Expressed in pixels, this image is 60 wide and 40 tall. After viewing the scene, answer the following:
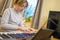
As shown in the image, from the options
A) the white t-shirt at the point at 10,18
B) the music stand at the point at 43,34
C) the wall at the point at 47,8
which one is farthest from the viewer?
the wall at the point at 47,8

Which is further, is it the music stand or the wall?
the wall

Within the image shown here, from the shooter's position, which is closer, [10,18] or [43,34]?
[43,34]

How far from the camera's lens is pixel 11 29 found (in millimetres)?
1738

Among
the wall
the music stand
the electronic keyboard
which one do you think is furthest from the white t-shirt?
the wall

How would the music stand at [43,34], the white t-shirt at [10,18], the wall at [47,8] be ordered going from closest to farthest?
the music stand at [43,34]
the white t-shirt at [10,18]
the wall at [47,8]

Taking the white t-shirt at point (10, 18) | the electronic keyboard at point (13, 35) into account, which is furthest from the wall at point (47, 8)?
the electronic keyboard at point (13, 35)

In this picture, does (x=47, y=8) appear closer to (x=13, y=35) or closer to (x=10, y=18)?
(x=10, y=18)

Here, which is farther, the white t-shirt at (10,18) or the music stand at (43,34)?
the white t-shirt at (10,18)

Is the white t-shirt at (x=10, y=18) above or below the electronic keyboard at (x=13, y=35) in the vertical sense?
above

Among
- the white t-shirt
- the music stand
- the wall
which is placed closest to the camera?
the music stand

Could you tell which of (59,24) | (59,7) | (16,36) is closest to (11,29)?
(16,36)

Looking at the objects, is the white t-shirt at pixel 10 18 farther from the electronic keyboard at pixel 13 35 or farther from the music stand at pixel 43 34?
the music stand at pixel 43 34

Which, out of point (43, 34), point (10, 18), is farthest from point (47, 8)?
point (43, 34)

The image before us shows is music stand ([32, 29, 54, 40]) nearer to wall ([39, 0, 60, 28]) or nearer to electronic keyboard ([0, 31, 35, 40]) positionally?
electronic keyboard ([0, 31, 35, 40])
